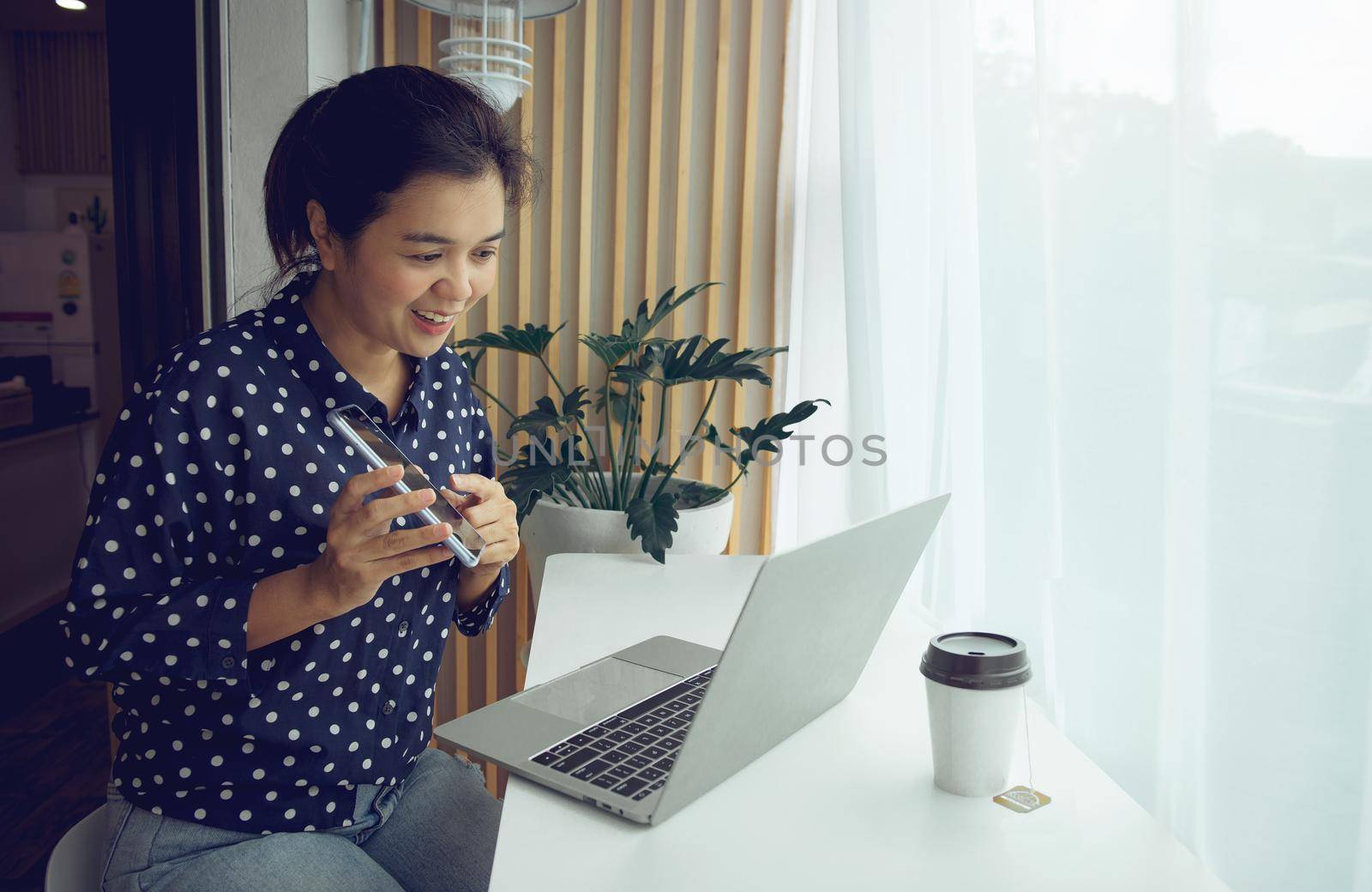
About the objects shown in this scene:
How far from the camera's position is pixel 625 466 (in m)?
2.29

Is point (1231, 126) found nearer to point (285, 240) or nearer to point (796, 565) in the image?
point (796, 565)

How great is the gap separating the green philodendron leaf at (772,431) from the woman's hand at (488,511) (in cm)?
88

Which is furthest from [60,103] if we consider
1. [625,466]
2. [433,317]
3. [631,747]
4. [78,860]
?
[631,747]

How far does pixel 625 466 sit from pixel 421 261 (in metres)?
1.12

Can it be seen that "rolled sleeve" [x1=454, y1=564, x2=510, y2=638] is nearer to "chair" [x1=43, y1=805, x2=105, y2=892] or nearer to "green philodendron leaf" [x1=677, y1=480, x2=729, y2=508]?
"chair" [x1=43, y1=805, x2=105, y2=892]

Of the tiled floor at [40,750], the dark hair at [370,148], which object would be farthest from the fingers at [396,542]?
the tiled floor at [40,750]

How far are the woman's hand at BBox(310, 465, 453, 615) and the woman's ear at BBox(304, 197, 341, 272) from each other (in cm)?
33

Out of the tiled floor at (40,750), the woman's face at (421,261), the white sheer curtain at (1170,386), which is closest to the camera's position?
the white sheer curtain at (1170,386)

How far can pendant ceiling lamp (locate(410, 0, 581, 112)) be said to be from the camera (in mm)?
2045

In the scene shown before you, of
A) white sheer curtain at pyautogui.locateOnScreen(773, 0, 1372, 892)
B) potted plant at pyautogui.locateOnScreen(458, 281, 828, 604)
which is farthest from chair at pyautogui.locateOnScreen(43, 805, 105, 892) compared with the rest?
white sheer curtain at pyautogui.locateOnScreen(773, 0, 1372, 892)

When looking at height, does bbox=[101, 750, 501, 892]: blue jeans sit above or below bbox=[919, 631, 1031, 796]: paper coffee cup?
below

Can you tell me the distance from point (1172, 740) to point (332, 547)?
865 millimetres

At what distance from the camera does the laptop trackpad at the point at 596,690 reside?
1.13m

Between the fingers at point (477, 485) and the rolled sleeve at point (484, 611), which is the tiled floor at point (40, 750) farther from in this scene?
the fingers at point (477, 485)
